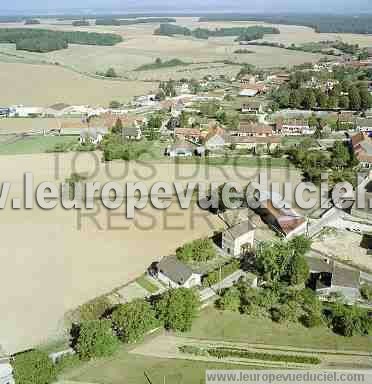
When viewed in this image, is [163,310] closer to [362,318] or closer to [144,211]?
[362,318]

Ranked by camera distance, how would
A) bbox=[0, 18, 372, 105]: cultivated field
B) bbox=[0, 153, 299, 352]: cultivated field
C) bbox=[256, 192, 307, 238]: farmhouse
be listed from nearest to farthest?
1. bbox=[0, 153, 299, 352]: cultivated field
2. bbox=[256, 192, 307, 238]: farmhouse
3. bbox=[0, 18, 372, 105]: cultivated field

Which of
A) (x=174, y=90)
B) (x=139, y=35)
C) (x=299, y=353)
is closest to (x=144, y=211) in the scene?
(x=299, y=353)

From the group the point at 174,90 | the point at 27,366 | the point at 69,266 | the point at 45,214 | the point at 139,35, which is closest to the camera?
the point at 27,366

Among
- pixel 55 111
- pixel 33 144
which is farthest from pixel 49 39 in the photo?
pixel 33 144

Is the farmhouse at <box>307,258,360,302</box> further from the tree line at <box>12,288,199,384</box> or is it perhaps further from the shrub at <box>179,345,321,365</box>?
the tree line at <box>12,288,199,384</box>

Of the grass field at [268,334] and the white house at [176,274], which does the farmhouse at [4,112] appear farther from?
the grass field at [268,334]

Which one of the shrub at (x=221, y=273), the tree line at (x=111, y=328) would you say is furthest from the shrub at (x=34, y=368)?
the shrub at (x=221, y=273)

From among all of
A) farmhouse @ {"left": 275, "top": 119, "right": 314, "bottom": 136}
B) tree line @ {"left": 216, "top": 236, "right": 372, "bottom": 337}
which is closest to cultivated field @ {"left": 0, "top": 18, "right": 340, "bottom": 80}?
farmhouse @ {"left": 275, "top": 119, "right": 314, "bottom": 136}
